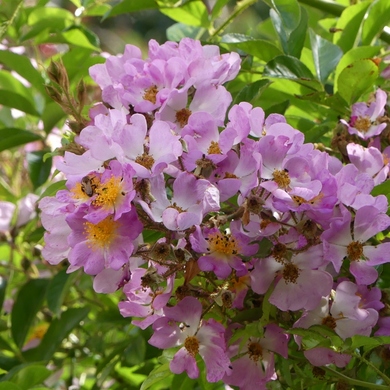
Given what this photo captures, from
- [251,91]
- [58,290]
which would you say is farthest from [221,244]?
[58,290]

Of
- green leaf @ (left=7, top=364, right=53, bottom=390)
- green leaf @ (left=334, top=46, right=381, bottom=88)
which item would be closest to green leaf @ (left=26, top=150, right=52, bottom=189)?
green leaf @ (left=7, top=364, right=53, bottom=390)

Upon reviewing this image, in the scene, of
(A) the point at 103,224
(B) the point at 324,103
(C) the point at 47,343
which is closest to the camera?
(A) the point at 103,224

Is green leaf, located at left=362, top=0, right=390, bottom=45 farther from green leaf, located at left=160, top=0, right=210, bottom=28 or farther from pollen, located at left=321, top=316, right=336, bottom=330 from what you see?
pollen, located at left=321, top=316, right=336, bottom=330

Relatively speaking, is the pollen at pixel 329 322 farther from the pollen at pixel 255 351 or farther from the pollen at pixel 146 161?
the pollen at pixel 146 161

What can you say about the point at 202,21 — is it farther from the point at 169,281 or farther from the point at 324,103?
the point at 169,281

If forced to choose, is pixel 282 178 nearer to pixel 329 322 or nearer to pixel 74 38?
pixel 329 322

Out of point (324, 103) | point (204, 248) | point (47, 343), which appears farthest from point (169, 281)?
point (47, 343)
